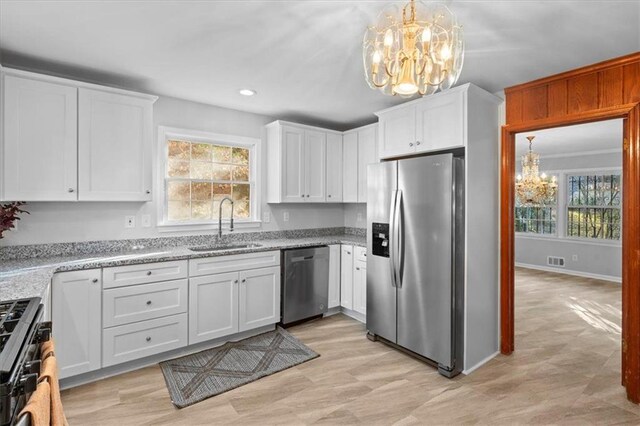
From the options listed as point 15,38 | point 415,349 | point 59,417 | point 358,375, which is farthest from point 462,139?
point 15,38

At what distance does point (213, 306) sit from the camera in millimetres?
2986

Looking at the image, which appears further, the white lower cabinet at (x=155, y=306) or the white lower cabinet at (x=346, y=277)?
the white lower cabinet at (x=346, y=277)

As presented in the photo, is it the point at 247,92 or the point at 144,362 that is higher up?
the point at 247,92

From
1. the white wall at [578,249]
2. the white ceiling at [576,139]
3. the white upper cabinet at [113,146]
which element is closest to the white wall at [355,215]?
the white ceiling at [576,139]

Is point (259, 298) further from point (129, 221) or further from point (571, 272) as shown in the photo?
point (571, 272)

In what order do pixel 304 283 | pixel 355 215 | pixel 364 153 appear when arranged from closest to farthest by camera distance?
pixel 304 283
pixel 364 153
pixel 355 215

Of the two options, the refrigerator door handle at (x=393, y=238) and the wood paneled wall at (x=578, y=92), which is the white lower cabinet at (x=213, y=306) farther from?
the wood paneled wall at (x=578, y=92)

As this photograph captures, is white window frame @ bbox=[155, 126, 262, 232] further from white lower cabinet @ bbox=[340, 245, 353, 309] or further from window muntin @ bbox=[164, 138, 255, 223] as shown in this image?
white lower cabinet @ bbox=[340, 245, 353, 309]

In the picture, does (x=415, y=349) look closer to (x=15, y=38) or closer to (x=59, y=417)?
(x=59, y=417)

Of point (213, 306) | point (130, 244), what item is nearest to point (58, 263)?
point (130, 244)

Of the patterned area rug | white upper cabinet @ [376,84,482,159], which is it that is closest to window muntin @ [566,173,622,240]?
white upper cabinet @ [376,84,482,159]

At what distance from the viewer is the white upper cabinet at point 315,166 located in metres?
4.00

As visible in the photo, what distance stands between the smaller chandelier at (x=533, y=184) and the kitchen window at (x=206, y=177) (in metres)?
4.53

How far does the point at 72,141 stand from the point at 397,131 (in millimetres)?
2769
